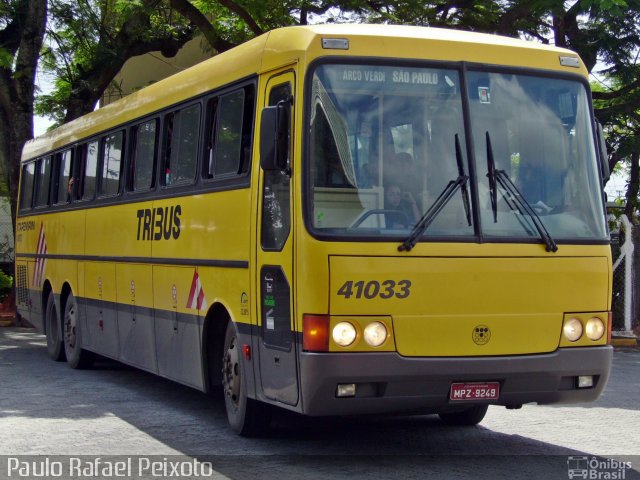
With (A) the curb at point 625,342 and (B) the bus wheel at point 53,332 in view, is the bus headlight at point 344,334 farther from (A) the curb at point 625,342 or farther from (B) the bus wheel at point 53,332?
(A) the curb at point 625,342

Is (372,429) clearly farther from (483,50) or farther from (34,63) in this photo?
(34,63)

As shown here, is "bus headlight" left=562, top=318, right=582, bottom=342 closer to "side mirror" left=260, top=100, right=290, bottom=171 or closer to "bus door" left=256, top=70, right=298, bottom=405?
"bus door" left=256, top=70, right=298, bottom=405

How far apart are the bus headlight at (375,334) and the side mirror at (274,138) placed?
4.38 feet

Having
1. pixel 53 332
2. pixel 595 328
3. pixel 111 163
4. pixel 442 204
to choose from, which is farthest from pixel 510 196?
pixel 53 332

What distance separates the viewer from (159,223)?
11.4 m

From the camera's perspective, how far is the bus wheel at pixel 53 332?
1589cm

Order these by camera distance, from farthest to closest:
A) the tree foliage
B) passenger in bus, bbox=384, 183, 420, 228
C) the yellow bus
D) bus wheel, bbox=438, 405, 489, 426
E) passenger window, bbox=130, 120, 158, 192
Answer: the tree foliage < passenger window, bbox=130, 120, 158, 192 < bus wheel, bbox=438, 405, 489, 426 < passenger in bus, bbox=384, 183, 420, 228 < the yellow bus

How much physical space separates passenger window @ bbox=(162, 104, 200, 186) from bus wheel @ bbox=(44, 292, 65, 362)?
17.4 ft

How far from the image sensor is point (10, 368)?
15.0 m

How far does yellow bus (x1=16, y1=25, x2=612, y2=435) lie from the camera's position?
25.8 ft

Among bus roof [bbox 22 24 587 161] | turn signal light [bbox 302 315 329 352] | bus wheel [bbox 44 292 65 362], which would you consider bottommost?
bus wheel [bbox 44 292 65 362]

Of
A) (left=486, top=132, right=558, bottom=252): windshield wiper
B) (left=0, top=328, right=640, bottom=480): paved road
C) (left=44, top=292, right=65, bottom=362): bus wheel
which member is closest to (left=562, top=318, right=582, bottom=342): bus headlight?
(left=486, top=132, right=558, bottom=252): windshield wiper

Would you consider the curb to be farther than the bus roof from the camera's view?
Yes

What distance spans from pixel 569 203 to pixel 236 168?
A: 277 cm
